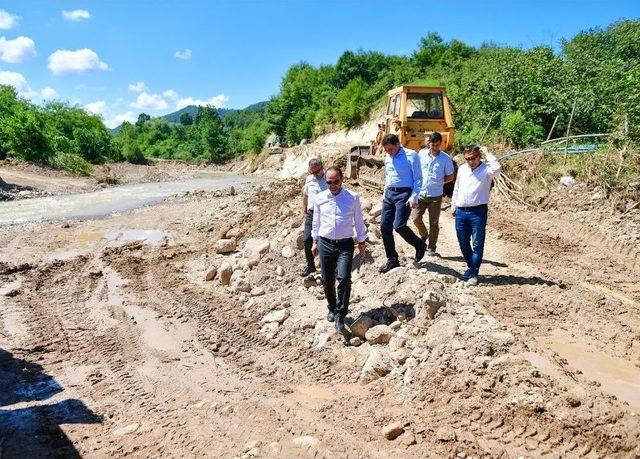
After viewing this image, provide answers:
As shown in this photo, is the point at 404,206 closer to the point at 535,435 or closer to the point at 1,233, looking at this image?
the point at 535,435

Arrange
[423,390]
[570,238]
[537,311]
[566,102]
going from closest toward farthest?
1. [423,390]
2. [537,311]
3. [570,238]
4. [566,102]

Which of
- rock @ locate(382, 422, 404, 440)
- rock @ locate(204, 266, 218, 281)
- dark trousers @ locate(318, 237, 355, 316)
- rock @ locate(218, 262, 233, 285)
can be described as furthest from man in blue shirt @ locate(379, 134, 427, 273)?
rock @ locate(204, 266, 218, 281)

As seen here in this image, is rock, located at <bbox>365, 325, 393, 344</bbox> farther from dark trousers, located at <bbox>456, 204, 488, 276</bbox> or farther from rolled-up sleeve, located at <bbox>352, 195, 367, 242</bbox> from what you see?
dark trousers, located at <bbox>456, 204, 488, 276</bbox>

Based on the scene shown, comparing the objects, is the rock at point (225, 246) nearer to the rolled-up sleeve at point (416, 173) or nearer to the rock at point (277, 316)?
the rock at point (277, 316)

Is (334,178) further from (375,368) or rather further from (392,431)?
(392,431)

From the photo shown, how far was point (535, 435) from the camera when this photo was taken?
3395 mm

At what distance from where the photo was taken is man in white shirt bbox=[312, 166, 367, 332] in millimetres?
4953

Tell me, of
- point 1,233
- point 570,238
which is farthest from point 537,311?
point 1,233

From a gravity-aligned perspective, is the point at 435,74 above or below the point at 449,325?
above

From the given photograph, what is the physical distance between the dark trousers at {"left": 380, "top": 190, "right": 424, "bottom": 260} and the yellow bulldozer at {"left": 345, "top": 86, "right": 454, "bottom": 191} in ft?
18.9

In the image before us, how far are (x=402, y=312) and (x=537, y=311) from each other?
1.58 metres

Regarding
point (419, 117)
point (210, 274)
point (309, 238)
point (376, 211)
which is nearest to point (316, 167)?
point (309, 238)

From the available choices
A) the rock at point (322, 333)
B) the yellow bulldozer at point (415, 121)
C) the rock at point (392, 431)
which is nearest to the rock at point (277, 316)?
the rock at point (322, 333)

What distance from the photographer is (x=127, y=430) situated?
4.14 m
